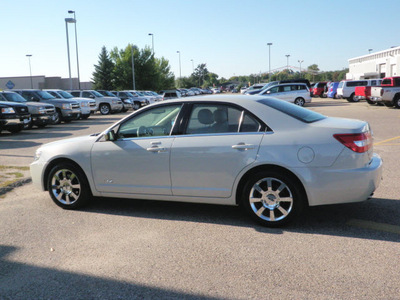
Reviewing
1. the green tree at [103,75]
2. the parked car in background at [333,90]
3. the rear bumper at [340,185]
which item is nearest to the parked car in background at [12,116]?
the rear bumper at [340,185]

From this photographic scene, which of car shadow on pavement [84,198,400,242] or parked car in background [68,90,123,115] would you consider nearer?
car shadow on pavement [84,198,400,242]

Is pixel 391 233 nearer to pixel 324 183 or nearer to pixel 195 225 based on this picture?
pixel 324 183

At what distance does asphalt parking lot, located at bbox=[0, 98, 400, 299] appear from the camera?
3254 millimetres

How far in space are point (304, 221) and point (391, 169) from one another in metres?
3.50

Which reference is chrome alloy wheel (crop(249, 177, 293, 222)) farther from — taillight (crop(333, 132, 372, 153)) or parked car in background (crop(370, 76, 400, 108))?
parked car in background (crop(370, 76, 400, 108))

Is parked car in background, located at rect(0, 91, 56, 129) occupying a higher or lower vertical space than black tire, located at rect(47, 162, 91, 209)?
higher

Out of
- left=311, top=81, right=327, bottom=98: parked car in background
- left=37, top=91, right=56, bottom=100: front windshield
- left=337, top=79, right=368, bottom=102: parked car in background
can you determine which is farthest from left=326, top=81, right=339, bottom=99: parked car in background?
left=37, top=91, right=56, bottom=100: front windshield

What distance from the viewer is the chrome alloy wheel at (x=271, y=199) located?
14.6ft

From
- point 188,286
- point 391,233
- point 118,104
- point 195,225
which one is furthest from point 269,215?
point 118,104

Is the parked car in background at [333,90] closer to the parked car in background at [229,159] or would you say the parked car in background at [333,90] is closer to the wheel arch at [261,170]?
the parked car in background at [229,159]

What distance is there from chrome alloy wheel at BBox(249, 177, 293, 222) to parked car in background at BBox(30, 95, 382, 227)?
11mm

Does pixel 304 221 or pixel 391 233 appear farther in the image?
pixel 304 221

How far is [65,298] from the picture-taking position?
3.18 meters

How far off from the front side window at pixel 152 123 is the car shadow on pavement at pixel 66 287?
2.07 meters
